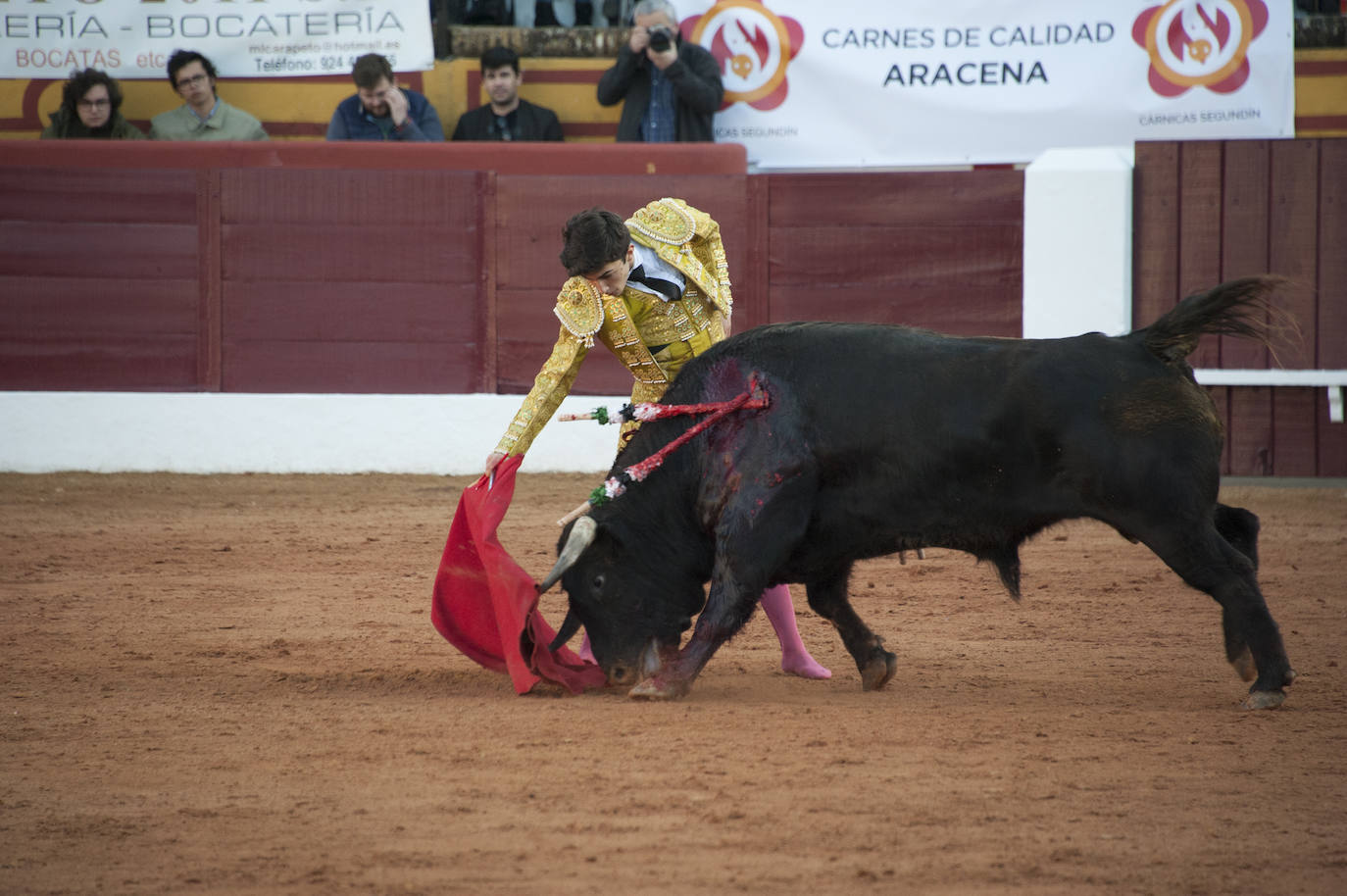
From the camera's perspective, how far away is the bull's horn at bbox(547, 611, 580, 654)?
3533 mm

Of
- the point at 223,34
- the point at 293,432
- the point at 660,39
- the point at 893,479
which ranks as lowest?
the point at 293,432

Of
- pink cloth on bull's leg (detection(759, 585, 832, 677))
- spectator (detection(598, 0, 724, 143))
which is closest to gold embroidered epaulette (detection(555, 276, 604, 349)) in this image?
pink cloth on bull's leg (detection(759, 585, 832, 677))

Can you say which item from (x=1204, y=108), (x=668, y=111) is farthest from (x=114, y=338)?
(x=1204, y=108)

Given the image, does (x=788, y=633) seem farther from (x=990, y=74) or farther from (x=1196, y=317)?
(x=990, y=74)

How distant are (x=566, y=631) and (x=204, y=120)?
5.38 m

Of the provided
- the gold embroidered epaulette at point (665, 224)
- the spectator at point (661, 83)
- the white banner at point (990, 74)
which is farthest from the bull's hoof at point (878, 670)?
the white banner at point (990, 74)

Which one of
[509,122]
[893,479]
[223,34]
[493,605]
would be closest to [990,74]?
[509,122]

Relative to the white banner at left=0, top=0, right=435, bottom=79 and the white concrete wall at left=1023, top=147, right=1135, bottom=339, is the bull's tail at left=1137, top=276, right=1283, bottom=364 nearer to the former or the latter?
the white concrete wall at left=1023, top=147, right=1135, bottom=339

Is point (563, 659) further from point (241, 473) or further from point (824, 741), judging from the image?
point (241, 473)

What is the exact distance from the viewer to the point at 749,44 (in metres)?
7.69

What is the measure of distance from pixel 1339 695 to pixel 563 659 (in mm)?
1843

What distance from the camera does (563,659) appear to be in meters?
3.68

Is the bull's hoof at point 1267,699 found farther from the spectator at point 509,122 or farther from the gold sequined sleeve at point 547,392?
the spectator at point 509,122

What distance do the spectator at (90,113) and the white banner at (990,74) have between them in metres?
3.04
